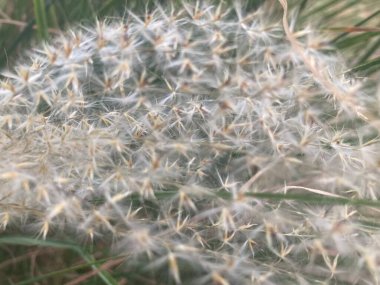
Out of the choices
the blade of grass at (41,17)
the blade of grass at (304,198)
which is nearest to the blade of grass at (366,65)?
the blade of grass at (304,198)

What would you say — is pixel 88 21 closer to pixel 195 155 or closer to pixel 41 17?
pixel 41 17

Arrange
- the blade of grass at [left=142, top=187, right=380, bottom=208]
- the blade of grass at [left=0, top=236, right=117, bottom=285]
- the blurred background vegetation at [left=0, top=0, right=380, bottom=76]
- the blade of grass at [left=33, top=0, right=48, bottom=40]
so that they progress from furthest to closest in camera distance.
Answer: the blurred background vegetation at [left=0, top=0, right=380, bottom=76] < the blade of grass at [left=33, top=0, right=48, bottom=40] < the blade of grass at [left=0, top=236, right=117, bottom=285] < the blade of grass at [left=142, top=187, right=380, bottom=208]

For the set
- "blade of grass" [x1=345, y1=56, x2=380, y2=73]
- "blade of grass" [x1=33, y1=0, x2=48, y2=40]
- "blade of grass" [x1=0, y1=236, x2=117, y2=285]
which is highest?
"blade of grass" [x1=33, y1=0, x2=48, y2=40]

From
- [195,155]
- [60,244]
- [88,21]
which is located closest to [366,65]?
[195,155]

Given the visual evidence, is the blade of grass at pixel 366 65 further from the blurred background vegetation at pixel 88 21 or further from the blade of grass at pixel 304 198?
the blade of grass at pixel 304 198

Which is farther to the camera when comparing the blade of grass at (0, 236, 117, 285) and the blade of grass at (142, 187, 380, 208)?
the blade of grass at (0, 236, 117, 285)

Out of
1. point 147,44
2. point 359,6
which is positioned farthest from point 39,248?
point 359,6

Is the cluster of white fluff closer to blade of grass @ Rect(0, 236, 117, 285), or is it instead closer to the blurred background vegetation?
blade of grass @ Rect(0, 236, 117, 285)

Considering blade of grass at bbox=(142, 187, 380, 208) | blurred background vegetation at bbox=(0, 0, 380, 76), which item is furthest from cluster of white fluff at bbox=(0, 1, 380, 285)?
blurred background vegetation at bbox=(0, 0, 380, 76)
